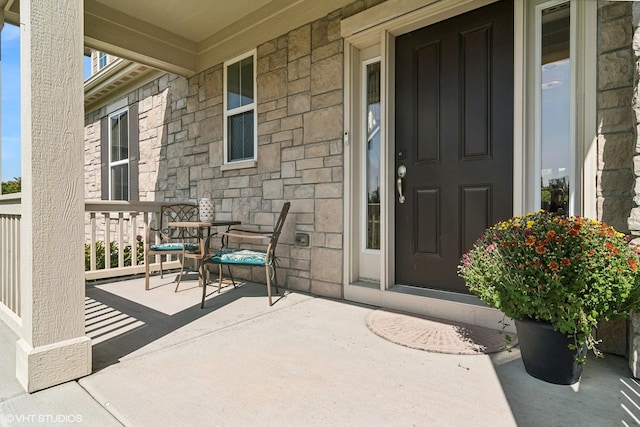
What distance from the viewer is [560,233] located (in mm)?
1508

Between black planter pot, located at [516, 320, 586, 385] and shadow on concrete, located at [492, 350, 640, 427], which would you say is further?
black planter pot, located at [516, 320, 586, 385]

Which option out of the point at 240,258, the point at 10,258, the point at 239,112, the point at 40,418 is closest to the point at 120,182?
the point at 239,112

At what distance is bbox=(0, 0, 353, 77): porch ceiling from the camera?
3307mm

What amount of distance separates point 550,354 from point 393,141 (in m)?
1.76

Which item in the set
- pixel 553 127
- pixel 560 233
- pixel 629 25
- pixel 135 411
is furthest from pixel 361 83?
pixel 135 411

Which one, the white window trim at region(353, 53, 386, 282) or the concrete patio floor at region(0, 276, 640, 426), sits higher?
the white window trim at region(353, 53, 386, 282)

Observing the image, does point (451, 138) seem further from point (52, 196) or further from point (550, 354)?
point (52, 196)

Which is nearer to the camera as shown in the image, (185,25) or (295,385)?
(295,385)

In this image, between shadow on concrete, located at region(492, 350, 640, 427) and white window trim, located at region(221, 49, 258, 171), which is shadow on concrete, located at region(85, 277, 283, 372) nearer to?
white window trim, located at region(221, 49, 258, 171)

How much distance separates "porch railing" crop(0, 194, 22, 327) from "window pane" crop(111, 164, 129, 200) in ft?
12.5

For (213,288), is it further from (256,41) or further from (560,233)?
(560,233)

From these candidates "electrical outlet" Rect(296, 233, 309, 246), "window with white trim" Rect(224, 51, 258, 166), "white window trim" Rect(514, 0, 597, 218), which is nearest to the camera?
"white window trim" Rect(514, 0, 597, 218)

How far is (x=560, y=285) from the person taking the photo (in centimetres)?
143

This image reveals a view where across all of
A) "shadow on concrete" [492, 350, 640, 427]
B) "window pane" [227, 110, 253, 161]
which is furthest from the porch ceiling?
"shadow on concrete" [492, 350, 640, 427]
